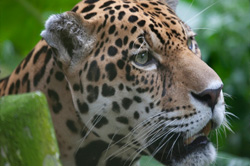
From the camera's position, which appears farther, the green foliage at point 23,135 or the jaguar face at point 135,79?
the jaguar face at point 135,79

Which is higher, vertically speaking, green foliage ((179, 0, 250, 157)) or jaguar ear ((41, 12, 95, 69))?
jaguar ear ((41, 12, 95, 69))

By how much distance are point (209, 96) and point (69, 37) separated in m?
1.04

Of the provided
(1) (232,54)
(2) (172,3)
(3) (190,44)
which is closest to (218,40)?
(1) (232,54)

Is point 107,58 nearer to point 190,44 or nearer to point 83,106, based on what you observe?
point 83,106

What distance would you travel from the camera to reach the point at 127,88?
313cm

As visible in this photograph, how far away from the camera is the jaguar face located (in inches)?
120

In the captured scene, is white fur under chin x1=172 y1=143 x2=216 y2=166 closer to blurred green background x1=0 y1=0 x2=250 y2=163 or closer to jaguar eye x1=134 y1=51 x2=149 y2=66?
jaguar eye x1=134 y1=51 x2=149 y2=66

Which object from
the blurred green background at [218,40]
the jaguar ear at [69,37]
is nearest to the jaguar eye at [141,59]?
the jaguar ear at [69,37]

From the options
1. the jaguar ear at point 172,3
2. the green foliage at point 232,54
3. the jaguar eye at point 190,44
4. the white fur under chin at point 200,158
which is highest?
the jaguar ear at point 172,3

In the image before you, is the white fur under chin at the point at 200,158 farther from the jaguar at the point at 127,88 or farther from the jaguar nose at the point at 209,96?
the jaguar nose at the point at 209,96

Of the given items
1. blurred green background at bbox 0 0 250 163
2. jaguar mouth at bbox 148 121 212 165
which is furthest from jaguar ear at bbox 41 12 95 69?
blurred green background at bbox 0 0 250 163

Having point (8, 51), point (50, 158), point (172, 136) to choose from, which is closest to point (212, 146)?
point (172, 136)

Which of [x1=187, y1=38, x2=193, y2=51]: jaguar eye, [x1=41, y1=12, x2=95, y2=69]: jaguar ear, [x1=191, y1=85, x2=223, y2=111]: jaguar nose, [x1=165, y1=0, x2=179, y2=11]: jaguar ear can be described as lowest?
[x1=191, y1=85, x2=223, y2=111]: jaguar nose

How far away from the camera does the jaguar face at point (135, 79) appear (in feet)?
10.00
